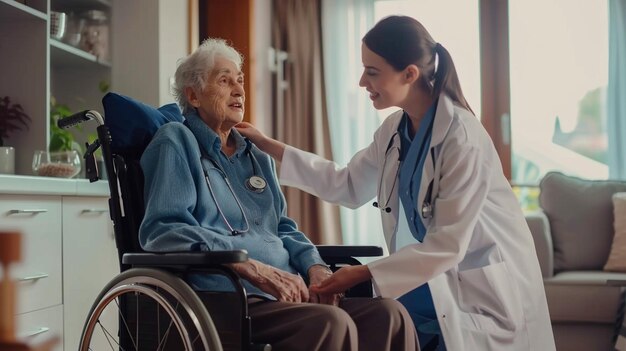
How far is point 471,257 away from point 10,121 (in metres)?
1.86

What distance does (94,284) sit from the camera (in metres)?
2.65

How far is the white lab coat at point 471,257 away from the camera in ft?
5.40

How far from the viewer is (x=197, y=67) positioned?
1907 millimetres

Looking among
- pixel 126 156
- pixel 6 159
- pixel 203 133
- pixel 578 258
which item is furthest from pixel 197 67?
pixel 578 258

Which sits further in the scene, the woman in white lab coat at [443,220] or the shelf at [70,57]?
the shelf at [70,57]

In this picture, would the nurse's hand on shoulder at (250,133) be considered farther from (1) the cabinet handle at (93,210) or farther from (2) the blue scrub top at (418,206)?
(1) the cabinet handle at (93,210)

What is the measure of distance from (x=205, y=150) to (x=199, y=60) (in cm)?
28

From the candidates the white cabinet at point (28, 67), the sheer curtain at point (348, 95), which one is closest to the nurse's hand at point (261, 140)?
the white cabinet at point (28, 67)

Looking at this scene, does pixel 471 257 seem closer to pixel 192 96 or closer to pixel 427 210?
pixel 427 210

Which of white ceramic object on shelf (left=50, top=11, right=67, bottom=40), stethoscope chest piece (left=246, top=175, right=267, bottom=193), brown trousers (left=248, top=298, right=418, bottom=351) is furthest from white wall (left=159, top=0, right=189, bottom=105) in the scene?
brown trousers (left=248, top=298, right=418, bottom=351)

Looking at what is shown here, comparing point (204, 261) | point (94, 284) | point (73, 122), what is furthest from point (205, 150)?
point (94, 284)

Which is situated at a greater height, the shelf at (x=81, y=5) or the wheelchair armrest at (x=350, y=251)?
the shelf at (x=81, y=5)

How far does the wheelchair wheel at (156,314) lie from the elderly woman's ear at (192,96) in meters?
0.54

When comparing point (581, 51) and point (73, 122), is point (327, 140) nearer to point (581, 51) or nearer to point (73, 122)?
point (581, 51)
